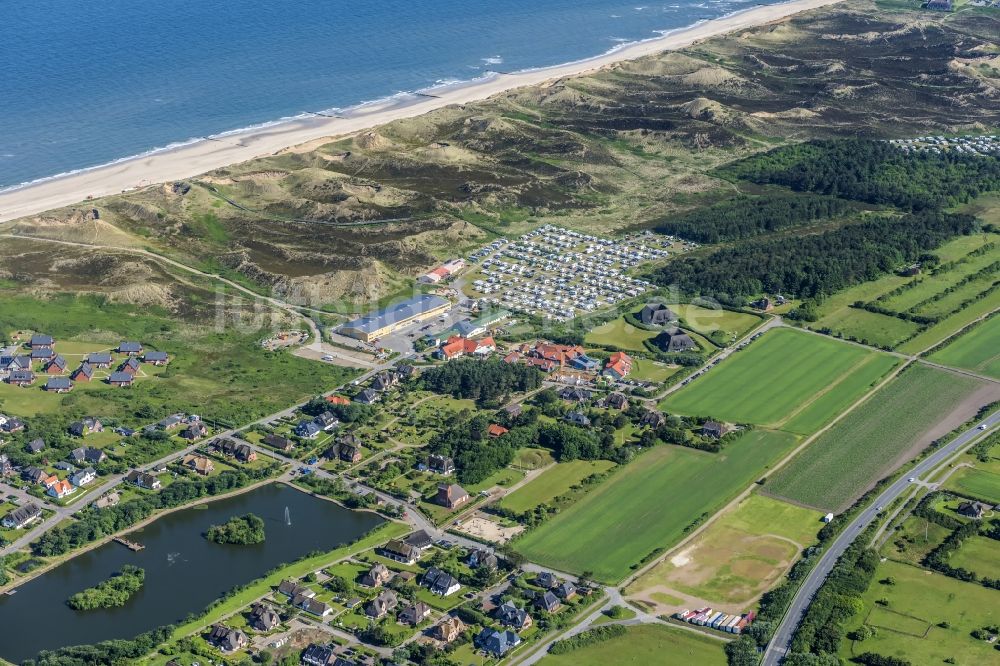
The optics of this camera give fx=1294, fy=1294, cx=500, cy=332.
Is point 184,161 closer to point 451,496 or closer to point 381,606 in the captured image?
point 451,496

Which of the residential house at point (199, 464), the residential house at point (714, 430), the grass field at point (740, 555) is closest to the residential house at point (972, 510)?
the grass field at point (740, 555)

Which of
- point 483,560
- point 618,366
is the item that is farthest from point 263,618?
point 618,366

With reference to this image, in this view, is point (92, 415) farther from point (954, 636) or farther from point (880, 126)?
point (880, 126)

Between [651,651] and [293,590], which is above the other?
[293,590]

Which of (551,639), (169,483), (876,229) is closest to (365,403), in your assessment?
(169,483)

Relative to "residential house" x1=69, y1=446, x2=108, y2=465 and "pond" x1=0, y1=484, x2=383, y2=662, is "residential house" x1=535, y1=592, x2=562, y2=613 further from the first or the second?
"residential house" x1=69, y1=446, x2=108, y2=465

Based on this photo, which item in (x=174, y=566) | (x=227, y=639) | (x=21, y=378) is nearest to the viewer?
(x=227, y=639)

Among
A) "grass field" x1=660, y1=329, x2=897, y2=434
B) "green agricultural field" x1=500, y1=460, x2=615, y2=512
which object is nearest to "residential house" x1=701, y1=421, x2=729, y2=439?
"grass field" x1=660, y1=329, x2=897, y2=434
